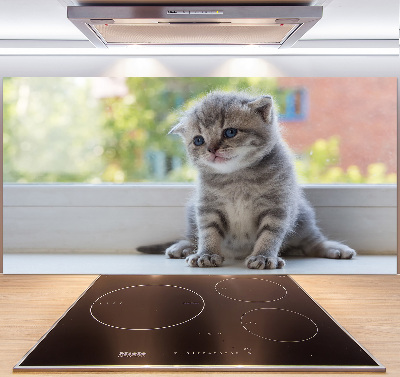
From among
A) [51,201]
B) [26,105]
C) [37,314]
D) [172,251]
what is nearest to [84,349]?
[37,314]

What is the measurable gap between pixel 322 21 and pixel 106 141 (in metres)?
0.75

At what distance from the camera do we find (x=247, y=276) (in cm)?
122

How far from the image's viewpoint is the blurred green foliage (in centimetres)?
141

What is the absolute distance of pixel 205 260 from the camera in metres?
1.29

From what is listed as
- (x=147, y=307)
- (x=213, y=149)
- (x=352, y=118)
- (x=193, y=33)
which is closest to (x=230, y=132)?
(x=213, y=149)

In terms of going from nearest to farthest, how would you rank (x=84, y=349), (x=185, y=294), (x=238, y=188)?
1. (x=84, y=349)
2. (x=185, y=294)
3. (x=238, y=188)

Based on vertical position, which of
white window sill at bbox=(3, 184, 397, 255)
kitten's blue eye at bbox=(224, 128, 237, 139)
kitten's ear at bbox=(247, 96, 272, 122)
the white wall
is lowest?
white window sill at bbox=(3, 184, 397, 255)

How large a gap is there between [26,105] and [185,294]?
2.68 feet

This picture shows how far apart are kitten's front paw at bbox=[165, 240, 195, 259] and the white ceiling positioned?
69cm

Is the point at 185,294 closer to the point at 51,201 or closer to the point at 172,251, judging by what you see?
the point at 172,251

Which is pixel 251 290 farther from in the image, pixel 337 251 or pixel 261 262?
pixel 337 251

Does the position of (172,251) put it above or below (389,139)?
below

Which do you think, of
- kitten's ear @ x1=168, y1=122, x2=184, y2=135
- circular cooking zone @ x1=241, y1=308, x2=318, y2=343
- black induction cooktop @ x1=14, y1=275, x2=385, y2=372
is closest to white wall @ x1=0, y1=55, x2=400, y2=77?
kitten's ear @ x1=168, y1=122, x2=184, y2=135

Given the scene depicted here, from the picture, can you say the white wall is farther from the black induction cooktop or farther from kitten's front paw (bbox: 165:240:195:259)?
the black induction cooktop
